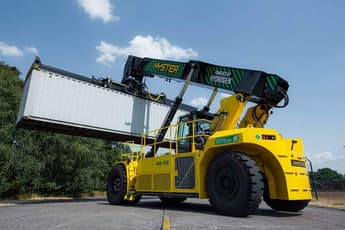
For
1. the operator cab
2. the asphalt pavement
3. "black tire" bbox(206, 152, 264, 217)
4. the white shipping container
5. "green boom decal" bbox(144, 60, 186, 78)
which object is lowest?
the asphalt pavement

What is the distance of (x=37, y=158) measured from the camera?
21.5 meters

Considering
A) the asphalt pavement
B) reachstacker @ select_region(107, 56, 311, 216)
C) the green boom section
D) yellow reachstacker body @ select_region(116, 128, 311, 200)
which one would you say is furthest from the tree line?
yellow reachstacker body @ select_region(116, 128, 311, 200)

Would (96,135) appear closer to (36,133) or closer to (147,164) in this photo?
(147,164)

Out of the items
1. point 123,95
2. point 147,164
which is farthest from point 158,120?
point 147,164

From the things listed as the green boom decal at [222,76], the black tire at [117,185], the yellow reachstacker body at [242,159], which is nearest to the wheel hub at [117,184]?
the black tire at [117,185]

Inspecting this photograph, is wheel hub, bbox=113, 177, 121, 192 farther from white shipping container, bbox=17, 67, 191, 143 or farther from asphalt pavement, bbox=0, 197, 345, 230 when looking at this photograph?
asphalt pavement, bbox=0, 197, 345, 230

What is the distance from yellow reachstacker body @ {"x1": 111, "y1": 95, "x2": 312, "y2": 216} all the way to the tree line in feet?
44.7

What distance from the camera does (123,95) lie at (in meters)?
13.7

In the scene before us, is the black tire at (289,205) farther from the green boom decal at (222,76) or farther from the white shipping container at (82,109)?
the white shipping container at (82,109)

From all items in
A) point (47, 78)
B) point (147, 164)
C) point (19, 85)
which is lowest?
point (147, 164)

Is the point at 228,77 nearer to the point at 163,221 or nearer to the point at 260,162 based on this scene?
the point at 260,162

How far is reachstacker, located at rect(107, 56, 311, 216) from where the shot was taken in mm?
6543


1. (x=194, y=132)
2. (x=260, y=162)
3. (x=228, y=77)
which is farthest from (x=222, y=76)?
(x=260, y=162)

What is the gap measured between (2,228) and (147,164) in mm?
5537
